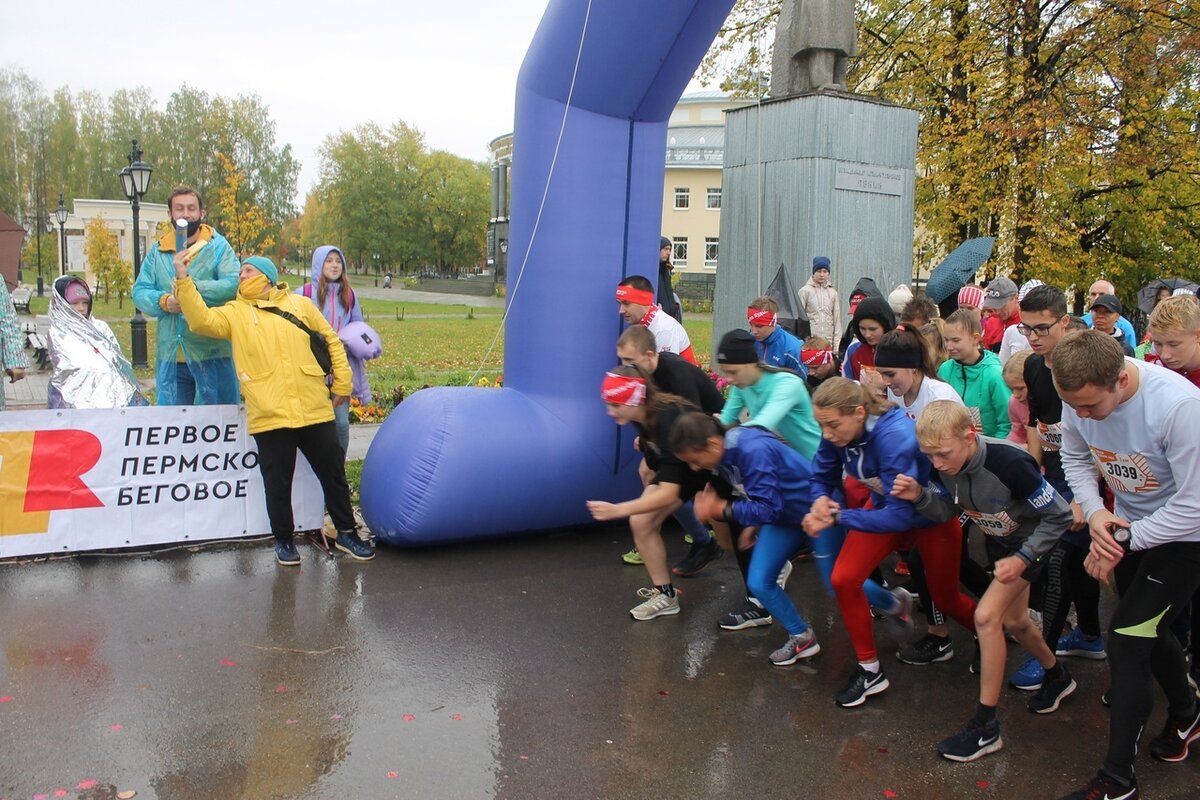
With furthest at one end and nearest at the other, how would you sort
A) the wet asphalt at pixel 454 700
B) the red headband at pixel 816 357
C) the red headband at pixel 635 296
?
the red headband at pixel 816 357, the red headband at pixel 635 296, the wet asphalt at pixel 454 700

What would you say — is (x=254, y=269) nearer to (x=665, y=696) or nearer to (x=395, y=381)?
(x=665, y=696)

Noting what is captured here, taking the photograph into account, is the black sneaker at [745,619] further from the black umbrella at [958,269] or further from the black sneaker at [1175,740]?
the black umbrella at [958,269]

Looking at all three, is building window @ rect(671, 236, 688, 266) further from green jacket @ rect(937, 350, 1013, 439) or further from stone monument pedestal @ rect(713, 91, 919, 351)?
green jacket @ rect(937, 350, 1013, 439)

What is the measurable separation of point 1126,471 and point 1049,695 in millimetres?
1344

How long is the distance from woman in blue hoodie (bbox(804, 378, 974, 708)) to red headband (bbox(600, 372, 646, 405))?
39.1 inches

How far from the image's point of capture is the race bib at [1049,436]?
4.57 m

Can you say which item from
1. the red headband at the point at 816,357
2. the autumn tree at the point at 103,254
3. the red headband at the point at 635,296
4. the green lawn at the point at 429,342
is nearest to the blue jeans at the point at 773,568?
the red headband at the point at 635,296

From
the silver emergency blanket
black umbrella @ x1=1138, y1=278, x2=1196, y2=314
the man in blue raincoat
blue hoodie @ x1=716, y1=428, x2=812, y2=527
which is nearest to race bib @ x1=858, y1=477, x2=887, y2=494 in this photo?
blue hoodie @ x1=716, y1=428, x2=812, y2=527

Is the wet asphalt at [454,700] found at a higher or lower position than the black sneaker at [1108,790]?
lower

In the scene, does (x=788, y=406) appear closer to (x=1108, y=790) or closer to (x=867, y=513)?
(x=867, y=513)

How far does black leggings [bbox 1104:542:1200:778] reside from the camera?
3344mm

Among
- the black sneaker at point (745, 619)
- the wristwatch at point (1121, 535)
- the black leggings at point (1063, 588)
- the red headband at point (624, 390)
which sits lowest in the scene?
the black sneaker at point (745, 619)

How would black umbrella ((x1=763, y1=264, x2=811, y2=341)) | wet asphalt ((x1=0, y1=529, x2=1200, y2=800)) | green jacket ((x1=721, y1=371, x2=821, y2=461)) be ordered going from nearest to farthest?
wet asphalt ((x1=0, y1=529, x2=1200, y2=800))
green jacket ((x1=721, y1=371, x2=821, y2=461))
black umbrella ((x1=763, y1=264, x2=811, y2=341))

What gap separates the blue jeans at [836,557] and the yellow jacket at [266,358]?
316 cm
